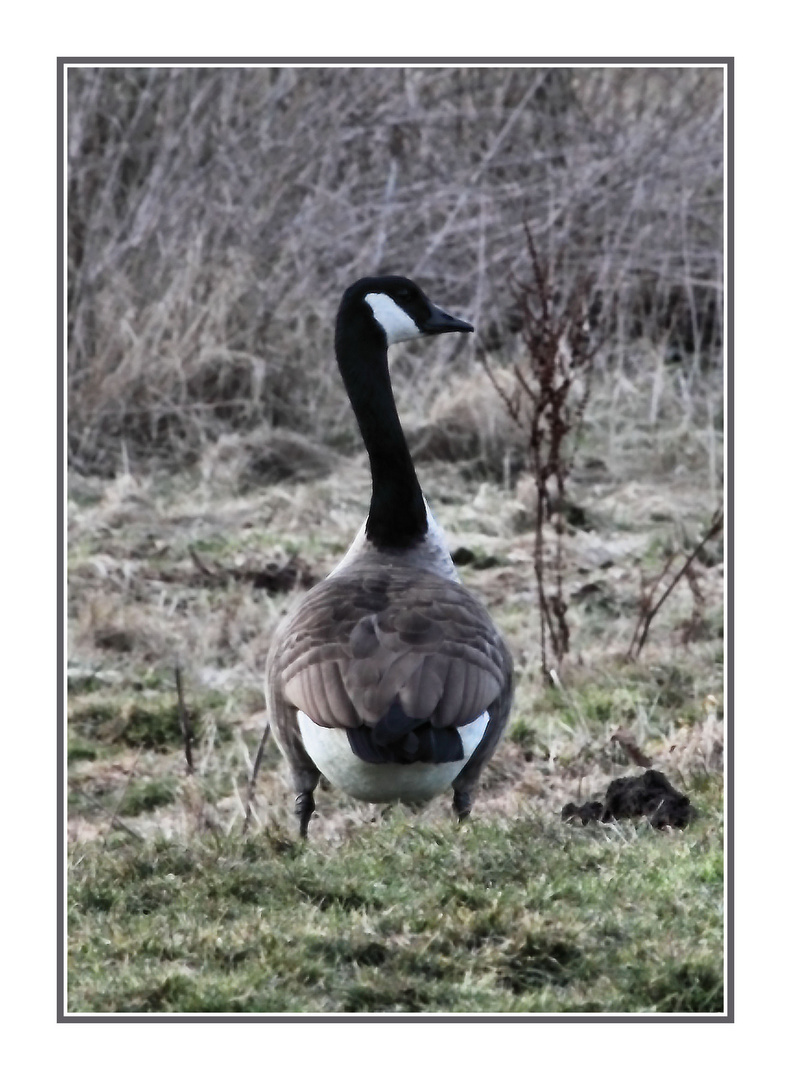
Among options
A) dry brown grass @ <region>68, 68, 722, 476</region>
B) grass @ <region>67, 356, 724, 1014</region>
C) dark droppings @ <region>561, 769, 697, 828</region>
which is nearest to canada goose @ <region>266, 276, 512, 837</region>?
grass @ <region>67, 356, 724, 1014</region>

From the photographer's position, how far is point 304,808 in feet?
15.4

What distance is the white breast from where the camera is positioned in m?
4.22

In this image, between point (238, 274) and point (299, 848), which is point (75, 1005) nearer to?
point (299, 848)

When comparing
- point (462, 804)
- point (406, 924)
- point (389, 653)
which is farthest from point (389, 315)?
point (406, 924)

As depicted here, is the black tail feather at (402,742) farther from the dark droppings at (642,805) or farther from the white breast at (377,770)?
the dark droppings at (642,805)

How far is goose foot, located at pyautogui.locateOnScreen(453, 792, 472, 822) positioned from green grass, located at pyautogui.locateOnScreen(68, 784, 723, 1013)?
0.44 ft

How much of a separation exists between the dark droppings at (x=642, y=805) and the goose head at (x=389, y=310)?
166cm

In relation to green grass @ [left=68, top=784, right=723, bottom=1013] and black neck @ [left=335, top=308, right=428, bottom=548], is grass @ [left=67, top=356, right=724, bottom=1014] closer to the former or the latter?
green grass @ [left=68, top=784, right=723, bottom=1013]

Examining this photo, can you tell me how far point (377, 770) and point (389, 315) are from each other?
1816mm

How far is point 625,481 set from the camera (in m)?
8.17

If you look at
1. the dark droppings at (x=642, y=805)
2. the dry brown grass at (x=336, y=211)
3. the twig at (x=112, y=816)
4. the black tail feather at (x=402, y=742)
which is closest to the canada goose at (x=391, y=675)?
the black tail feather at (x=402, y=742)

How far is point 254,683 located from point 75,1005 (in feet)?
8.81

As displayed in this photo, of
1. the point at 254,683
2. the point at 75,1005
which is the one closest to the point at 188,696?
the point at 254,683

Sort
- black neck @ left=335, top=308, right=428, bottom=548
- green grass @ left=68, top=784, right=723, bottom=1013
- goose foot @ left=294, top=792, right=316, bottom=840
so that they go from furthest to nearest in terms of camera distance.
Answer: black neck @ left=335, top=308, right=428, bottom=548, goose foot @ left=294, top=792, right=316, bottom=840, green grass @ left=68, top=784, right=723, bottom=1013
